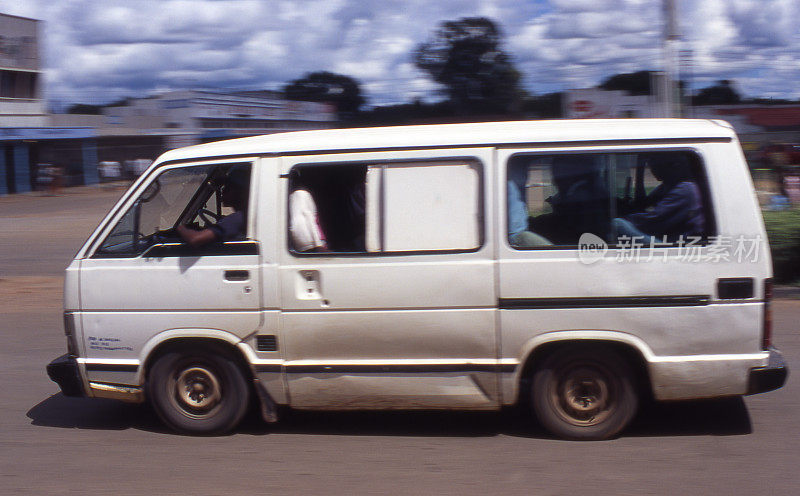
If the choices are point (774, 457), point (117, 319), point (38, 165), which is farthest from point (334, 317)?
point (38, 165)

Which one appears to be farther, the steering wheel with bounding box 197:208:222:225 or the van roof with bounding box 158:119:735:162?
the steering wheel with bounding box 197:208:222:225

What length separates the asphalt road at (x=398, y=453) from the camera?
4395 millimetres

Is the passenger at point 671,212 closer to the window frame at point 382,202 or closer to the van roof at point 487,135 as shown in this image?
the van roof at point 487,135

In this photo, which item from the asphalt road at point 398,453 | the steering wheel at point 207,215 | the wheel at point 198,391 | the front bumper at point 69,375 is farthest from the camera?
the steering wheel at point 207,215

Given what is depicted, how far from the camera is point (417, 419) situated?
5.56 m

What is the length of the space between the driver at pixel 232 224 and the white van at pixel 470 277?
0.05ft

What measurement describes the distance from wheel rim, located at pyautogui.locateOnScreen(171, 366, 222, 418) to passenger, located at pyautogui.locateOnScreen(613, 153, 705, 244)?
2691 mm

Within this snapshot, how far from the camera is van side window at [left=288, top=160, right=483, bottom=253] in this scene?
4789mm

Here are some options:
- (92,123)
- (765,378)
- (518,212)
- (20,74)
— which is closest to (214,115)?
(92,123)

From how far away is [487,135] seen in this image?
484 centimetres

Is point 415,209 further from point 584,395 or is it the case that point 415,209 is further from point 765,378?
point 765,378

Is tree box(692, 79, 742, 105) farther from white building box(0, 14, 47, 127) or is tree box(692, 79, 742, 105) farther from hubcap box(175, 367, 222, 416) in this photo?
hubcap box(175, 367, 222, 416)

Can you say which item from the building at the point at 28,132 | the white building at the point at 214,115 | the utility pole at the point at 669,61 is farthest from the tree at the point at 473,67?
the utility pole at the point at 669,61

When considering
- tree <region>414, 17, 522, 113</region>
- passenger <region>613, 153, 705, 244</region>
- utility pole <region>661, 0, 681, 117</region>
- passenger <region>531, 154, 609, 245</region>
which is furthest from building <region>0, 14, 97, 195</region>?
passenger <region>613, 153, 705, 244</region>
